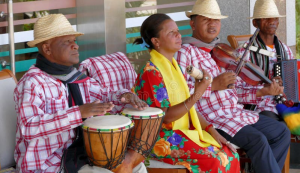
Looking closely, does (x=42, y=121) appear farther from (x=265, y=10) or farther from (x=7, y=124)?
(x=265, y=10)

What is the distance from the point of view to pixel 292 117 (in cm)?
500

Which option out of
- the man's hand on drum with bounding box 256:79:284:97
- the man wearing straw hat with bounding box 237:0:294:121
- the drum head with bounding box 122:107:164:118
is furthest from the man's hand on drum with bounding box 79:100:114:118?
the man wearing straw hat with bounding box 237:0:294:121

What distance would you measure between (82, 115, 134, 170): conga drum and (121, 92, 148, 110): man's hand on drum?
21cm

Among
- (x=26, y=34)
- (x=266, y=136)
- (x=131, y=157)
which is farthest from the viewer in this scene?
(x=26, y=34)

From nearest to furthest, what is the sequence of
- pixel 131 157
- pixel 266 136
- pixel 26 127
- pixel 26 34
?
pixel 26 127 < pixel 131 157 < pixel 266 136 < pixel 26 34

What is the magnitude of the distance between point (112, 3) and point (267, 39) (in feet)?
5.80

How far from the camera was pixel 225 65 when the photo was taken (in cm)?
469

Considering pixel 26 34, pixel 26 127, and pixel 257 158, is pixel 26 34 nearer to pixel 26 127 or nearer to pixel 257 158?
pixel 26 127

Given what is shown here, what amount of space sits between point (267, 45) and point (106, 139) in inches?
110

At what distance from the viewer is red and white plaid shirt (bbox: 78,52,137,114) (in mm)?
4258

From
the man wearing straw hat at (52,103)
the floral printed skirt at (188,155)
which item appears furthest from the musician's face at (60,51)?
the floral printed skirt at (188,155)

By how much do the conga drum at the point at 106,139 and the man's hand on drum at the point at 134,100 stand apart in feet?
0.70

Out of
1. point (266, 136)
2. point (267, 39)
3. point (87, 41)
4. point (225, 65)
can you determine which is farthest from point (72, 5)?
point (266, 136)

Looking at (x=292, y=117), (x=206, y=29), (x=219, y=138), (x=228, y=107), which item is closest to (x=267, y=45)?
(x=292, y=117)
